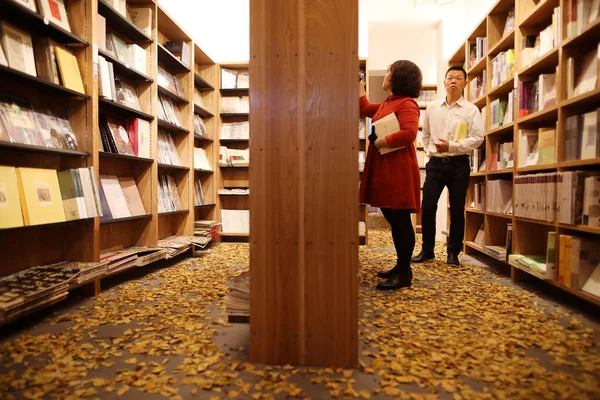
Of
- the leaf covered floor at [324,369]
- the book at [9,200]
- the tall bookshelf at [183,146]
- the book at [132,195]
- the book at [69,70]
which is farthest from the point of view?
the tall bookshelf at [183,146]

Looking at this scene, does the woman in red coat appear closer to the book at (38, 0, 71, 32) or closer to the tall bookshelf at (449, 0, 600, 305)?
the tall bookshelf at (449, 0, 600, 305)

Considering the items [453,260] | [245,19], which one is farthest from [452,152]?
[245,19]

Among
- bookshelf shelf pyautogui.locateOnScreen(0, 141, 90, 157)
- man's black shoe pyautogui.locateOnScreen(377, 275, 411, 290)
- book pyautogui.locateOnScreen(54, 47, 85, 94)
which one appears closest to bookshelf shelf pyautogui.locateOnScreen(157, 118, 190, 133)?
book pyautogui.locateOnScreen(54, 47, 85, 94)

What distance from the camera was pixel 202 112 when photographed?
4.26 m

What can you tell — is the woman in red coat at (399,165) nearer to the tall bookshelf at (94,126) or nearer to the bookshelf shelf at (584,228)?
the bookshelf shelf at (584,228)

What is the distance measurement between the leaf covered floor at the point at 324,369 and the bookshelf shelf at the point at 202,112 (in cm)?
242

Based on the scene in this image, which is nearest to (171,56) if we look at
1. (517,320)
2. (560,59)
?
(560,59)

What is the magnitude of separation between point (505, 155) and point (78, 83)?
3291mm

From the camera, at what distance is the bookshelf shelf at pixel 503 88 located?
284cm

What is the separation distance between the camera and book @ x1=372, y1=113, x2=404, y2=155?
6.79 feet

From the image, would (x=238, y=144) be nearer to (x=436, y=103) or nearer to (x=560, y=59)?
(x=436, y=103)

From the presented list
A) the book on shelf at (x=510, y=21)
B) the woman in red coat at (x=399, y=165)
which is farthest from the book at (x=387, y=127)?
the book on shelf at (x=510, y=21)

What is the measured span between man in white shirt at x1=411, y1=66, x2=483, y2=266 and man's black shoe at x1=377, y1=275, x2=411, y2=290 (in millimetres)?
882

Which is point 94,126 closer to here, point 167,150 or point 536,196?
point 167,150
